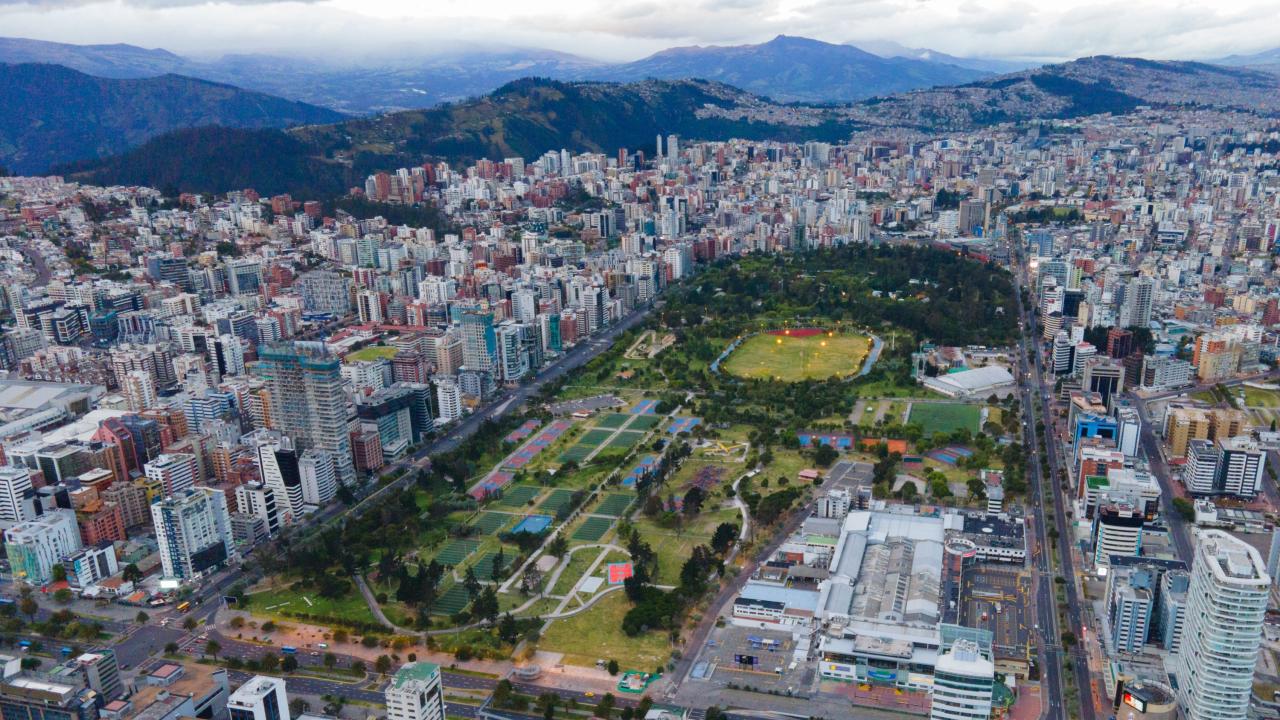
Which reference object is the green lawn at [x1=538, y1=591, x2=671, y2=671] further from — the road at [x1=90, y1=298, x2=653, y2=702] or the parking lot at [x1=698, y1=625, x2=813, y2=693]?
the road at [x1=90, y1=298, x2=653, y2=702]

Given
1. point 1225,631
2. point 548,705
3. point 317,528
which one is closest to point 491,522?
point 317,528

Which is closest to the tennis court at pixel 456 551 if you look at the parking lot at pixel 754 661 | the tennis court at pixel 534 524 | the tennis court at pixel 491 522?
the tennis court at pixel 491 522

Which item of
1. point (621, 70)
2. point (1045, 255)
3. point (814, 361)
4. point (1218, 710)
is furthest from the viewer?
point (621, 70)

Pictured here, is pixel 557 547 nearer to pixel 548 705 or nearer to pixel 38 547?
pixel 548 705

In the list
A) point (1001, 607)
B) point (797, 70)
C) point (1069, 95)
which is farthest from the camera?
point (797, 70)

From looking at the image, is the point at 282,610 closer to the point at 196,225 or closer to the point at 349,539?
the point at 349,539

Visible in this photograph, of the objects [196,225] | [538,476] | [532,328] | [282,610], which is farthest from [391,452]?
[196,225]
